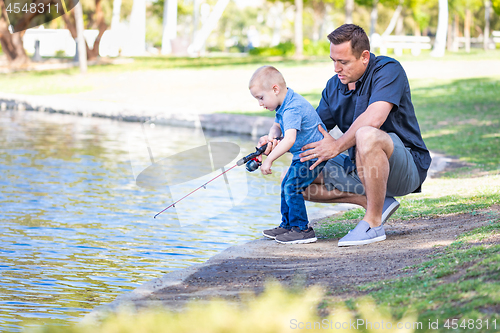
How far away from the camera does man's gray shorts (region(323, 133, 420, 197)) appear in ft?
14.1

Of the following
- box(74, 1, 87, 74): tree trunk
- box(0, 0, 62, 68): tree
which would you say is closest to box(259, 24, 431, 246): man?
box(74, 1, 87, 74): tree trunk

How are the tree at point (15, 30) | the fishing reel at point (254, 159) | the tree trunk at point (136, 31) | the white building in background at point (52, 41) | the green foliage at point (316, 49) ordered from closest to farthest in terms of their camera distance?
the fishing reel at point (254, 159), the tree at point (15, 30), the green foliage at point (316, 49), the tree trunk at point (136, 31), the white building in background at point (52, 41)

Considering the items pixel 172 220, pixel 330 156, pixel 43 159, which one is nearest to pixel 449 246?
pixel 330 156

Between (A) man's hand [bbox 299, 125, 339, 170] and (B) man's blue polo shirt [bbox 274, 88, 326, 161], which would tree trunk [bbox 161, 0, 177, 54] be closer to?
(B) man's blue polo shirt [bbox 274, 88, 326, 161]

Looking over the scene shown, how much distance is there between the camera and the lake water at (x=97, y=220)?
3895 millimetres

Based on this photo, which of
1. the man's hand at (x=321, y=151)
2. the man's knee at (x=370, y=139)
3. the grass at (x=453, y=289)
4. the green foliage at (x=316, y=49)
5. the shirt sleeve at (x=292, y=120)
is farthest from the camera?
the green foliage at (x=316, y=49)

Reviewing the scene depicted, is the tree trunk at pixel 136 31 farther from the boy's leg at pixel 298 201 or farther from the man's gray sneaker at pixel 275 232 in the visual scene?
the boy's leg at pixel 298 201

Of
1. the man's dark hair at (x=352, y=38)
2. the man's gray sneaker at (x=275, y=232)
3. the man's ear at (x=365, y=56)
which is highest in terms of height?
the man's dark hair at (x=352, y=38)

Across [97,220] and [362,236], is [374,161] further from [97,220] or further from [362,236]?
[97,220]

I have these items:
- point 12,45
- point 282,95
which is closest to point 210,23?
point 12,45

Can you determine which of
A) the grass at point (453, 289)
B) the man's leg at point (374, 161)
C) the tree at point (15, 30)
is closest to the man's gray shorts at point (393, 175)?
the man's leg at point (374, 161)

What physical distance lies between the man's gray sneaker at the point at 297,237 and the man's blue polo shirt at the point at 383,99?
63 cm

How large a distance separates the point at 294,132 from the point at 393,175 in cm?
72

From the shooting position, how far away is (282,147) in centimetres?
437
